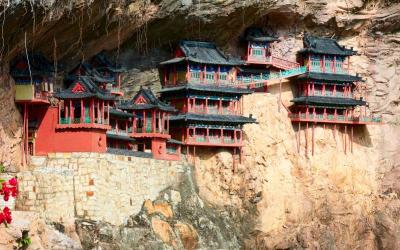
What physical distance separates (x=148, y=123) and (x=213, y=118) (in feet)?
15.8

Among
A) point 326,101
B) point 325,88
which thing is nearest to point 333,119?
point 326,101

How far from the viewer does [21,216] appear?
33.8 metres

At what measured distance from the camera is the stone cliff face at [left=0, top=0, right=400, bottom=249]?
49.5m

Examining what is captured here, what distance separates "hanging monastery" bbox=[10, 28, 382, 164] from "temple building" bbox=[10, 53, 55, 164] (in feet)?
0.16

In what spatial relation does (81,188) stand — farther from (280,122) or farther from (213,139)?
(280,122)

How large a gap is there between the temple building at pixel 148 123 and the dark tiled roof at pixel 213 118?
6.70ft

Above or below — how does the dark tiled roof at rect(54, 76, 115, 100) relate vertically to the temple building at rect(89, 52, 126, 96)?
below

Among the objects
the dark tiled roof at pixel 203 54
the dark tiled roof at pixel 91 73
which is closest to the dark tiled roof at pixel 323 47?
the dark tiled roof at pixel 203 54

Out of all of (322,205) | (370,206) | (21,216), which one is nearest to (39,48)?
(21,216)

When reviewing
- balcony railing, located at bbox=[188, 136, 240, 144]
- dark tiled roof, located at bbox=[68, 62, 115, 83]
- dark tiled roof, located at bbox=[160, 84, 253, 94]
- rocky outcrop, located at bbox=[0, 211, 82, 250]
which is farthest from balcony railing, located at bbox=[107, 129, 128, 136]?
rocky outcrop, located at bbox=[0, 211, 82, 250]

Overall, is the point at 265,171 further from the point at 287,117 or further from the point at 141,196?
the point at 141,196

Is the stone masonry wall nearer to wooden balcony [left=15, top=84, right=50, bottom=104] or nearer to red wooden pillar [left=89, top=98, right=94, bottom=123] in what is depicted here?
red wooden pillar [left=89, top=98, right=94, bottom=123]

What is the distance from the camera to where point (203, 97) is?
5553 centimetres

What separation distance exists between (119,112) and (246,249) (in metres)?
10.5
